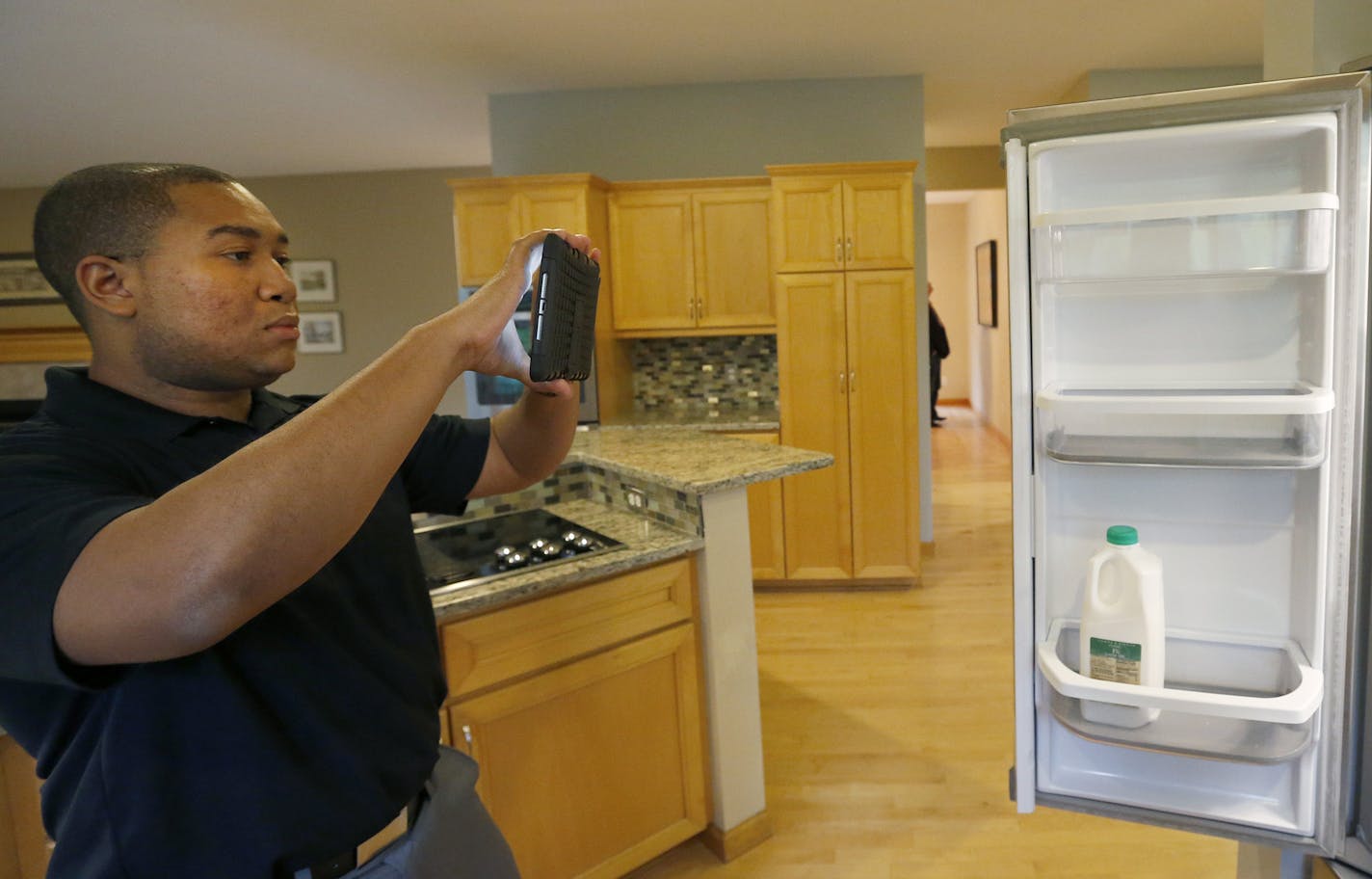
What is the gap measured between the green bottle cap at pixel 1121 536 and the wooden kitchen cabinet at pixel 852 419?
106 inches

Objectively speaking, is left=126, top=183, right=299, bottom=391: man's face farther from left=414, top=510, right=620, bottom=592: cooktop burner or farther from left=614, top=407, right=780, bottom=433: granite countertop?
left=614, top=407, right=780, bottom=433: granite countertop

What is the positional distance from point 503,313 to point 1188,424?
1.06 m

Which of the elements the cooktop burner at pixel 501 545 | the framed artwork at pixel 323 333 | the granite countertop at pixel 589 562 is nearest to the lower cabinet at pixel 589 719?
the granite countertop at pixel 589 562

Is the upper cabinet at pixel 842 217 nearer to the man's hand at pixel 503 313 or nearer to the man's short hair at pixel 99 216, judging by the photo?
the man's hand at pixel 503 313

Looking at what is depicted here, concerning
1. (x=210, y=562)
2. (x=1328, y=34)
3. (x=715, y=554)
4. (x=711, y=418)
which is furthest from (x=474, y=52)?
(x=210, y=562)

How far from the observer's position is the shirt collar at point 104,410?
821 millimetres

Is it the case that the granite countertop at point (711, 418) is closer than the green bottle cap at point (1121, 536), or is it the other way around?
the green bottle cap at point (1121, 536)

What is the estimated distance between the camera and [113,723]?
30.8 inches

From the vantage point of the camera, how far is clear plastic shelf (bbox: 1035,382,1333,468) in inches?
42.1

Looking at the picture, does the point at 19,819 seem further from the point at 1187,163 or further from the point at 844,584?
the point at 844,584

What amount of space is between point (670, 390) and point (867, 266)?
4.28 feet

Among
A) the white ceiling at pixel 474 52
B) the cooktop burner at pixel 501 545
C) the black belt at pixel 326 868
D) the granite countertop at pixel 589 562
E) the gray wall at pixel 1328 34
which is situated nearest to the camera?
the black belt at pixel 326 868

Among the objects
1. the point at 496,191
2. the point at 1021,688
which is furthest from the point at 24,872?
the point at 496,191

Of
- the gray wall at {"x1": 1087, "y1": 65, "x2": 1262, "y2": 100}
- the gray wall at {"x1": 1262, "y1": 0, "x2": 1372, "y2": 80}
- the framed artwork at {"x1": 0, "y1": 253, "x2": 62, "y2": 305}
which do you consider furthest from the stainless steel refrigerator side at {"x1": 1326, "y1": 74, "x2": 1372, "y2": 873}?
the framed artwork at {"x1": 0, "y1": 253, "x2": 62, "y2": 305}
